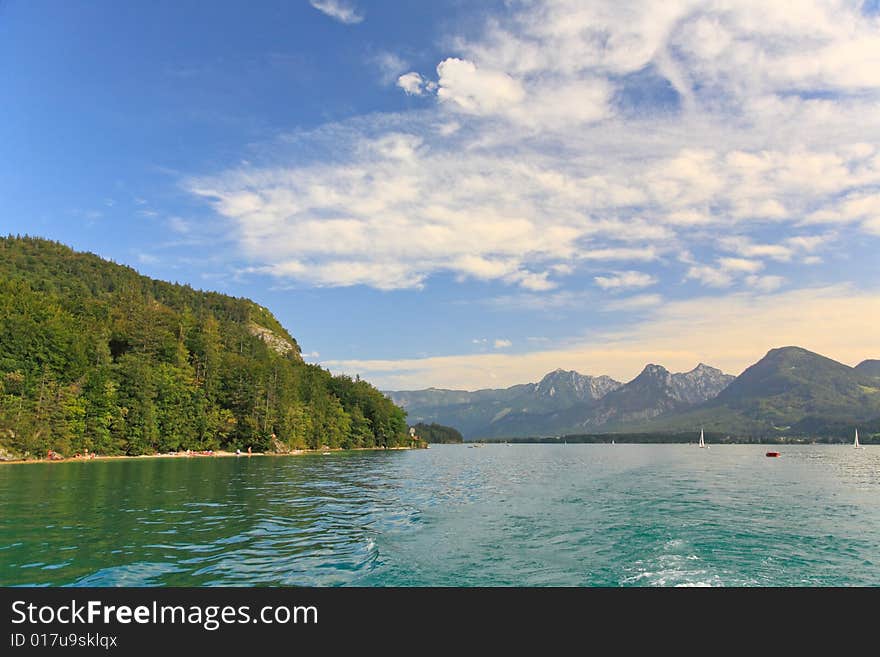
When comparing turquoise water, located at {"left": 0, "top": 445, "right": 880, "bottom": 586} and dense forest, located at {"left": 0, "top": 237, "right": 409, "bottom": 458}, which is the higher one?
dense forest, located at {"left": 0, "top": 237, "right": 409, "bottom": 458}

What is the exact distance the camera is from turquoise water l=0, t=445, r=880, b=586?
19953mm

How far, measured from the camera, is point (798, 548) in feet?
83.4

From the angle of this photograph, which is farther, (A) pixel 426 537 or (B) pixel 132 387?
(B) pixel 132 387

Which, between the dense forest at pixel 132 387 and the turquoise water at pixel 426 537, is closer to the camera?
the turquoise water at pixel 426 537

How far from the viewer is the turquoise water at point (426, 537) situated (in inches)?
786

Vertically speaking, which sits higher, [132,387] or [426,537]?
[132,387]

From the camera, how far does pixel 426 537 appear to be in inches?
1107

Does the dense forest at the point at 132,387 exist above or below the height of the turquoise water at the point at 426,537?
above

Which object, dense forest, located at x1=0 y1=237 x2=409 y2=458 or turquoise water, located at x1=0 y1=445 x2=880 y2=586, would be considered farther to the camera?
dense forest, located at x1=0 y1=237 x2=409 y2=458
